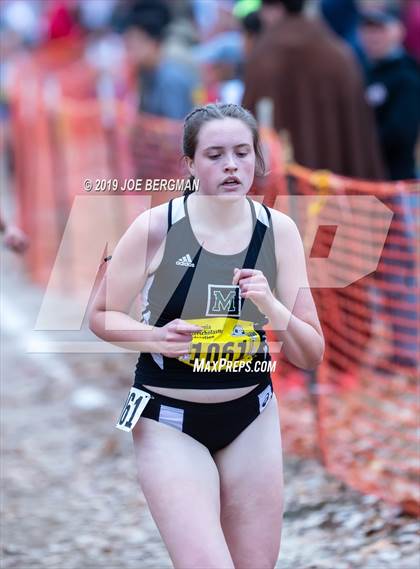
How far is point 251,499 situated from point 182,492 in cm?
26

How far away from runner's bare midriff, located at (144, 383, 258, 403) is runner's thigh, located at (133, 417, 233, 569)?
0.10 metres

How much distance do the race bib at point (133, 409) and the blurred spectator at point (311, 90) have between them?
4919mm

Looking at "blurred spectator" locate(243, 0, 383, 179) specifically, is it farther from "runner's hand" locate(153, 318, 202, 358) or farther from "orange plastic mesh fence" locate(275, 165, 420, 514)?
"runner's hand" locate(153, 318, 202, 358)

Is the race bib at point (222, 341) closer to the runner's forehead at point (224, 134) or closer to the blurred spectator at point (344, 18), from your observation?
the runner's forehead at point (224, 134)

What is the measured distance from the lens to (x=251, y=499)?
3543 mm

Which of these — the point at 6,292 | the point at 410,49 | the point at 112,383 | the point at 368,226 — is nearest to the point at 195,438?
the point at 368,226

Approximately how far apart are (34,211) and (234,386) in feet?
32.4

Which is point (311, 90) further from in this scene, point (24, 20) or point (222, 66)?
point (24, 20)

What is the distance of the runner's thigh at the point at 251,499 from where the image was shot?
354 cm

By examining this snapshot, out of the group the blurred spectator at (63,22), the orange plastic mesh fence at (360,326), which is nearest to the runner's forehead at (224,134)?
the orange plastic mesh fence at (360,326)

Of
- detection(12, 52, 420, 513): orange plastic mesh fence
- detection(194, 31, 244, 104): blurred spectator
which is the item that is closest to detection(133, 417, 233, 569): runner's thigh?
detection(12, 52, 420, 513): orange plastic mesh fence

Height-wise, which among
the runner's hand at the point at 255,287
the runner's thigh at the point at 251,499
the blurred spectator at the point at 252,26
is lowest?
the runner's thigh at the point at 251,499

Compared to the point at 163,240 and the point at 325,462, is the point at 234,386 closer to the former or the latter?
the point at 163,240

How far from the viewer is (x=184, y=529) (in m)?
3.34
